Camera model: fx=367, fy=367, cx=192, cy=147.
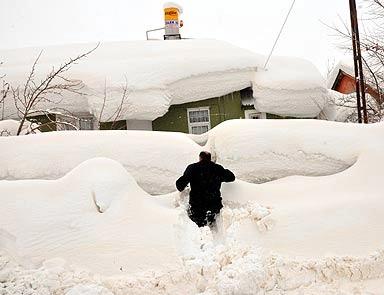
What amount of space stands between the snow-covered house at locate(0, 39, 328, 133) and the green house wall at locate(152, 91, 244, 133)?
0.03 meters

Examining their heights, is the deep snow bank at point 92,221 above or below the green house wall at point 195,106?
below

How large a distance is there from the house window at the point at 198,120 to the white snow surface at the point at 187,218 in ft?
18.5

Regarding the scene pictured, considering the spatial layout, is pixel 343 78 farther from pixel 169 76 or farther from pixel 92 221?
pixel 92 221

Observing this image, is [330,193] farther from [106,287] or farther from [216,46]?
[216,46]

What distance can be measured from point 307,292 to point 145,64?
8.45m

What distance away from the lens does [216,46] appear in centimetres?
→ 1276

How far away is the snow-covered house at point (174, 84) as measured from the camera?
10.3 meters

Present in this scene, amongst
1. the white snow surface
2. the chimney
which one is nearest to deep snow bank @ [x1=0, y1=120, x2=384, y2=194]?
the white snow surface

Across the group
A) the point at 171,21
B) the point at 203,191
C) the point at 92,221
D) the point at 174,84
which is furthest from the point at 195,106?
the point at 92,221

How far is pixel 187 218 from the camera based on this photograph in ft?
16.4

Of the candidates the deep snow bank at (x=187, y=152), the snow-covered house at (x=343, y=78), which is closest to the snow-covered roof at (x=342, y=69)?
the snow-covered house at (x=343, y=78)

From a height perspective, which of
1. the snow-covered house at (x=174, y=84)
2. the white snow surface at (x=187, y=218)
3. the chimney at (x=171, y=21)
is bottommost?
the white snow surface at (x=187, y=218)

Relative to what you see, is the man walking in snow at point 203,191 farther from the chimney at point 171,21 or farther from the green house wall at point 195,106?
the chimney at point 171,21

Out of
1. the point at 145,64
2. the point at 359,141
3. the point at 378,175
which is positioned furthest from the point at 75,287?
the point at 145,64
